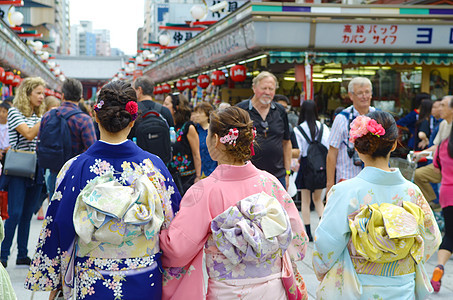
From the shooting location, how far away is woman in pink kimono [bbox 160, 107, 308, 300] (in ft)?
7.86

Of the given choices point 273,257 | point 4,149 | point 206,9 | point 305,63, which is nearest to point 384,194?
point 273,257

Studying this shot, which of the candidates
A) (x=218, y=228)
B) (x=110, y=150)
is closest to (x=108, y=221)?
(x=110, y=150)

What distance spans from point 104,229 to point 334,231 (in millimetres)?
1114

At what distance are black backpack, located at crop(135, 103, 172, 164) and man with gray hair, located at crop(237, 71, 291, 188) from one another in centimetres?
81

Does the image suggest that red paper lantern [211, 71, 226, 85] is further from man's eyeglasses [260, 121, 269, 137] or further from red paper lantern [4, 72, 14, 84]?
man's eyeglasses [260, 121, 269, 137]

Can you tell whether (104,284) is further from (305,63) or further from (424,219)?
(305,63)

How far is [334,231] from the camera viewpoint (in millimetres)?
2557

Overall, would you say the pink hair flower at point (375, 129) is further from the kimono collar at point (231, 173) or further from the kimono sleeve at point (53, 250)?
the kimono sleeve at point (53, 250)

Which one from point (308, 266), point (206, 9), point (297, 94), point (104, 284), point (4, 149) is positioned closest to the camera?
point (104, 284)

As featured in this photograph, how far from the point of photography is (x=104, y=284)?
2.39 m

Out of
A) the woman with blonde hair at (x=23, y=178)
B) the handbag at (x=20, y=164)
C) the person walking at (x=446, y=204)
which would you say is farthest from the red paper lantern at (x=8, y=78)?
the person walking at (x=446, y=204)

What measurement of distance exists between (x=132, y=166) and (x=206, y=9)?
55.1ft

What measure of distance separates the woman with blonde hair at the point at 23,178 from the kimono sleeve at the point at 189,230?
2833 millimetres

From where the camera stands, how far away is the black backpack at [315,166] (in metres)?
6.16
